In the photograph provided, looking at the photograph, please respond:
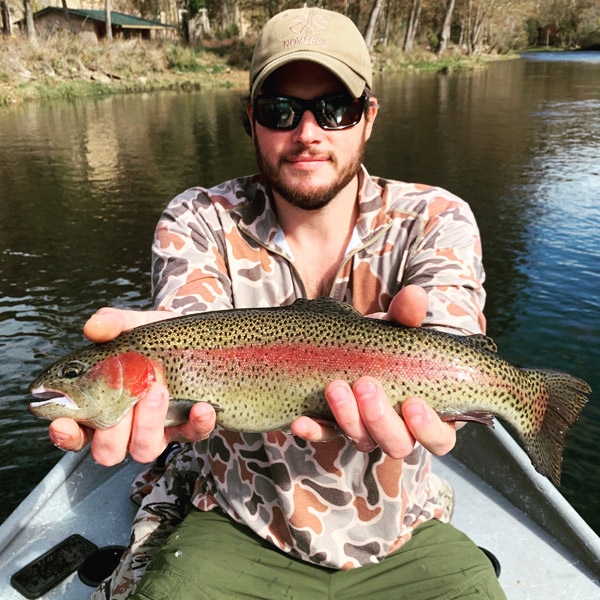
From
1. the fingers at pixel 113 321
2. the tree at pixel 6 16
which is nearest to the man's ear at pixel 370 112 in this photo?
the fingers at pixel 113 321

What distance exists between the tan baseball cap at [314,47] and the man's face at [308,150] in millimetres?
95

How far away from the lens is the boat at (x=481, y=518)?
3.43m

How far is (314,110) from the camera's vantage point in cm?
307

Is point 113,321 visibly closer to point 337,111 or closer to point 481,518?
point 337,111

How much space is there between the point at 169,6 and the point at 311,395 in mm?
93316

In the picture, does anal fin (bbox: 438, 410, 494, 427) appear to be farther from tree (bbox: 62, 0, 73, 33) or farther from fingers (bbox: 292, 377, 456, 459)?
tree (bbox: 62, 0, 73, 33)

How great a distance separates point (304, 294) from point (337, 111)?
995 millimetres

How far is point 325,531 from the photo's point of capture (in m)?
2.68

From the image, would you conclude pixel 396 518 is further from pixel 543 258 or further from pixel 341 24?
pixel 543 258

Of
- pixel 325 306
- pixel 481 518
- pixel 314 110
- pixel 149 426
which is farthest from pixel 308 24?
pixel 481 518

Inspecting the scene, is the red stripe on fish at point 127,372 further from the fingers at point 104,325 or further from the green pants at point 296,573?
the green pants at point 296,573

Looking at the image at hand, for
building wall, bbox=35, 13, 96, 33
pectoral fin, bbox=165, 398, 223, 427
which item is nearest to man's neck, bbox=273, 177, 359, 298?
pectoral fin, bbox=165, 398, 223, 427

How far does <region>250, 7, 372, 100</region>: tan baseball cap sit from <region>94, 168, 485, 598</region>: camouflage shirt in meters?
0.58

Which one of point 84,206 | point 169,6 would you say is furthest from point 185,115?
point 169,6
